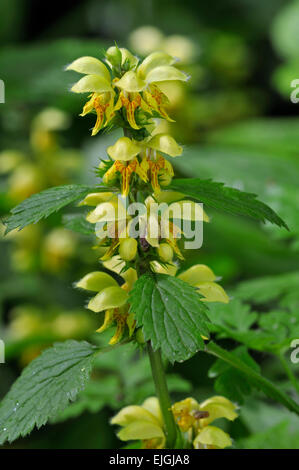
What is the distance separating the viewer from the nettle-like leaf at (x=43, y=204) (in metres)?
0.60

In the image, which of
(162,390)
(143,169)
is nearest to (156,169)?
(143,169)

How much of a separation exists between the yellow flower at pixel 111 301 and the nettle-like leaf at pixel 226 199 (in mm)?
127

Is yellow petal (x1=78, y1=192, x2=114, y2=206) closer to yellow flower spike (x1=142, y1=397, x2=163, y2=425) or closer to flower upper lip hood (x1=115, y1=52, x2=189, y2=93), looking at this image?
flower upper lip hood (x1=115, y1=52, x2=189, y2=93)

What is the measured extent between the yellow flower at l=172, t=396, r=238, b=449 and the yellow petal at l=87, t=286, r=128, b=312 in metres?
0.14

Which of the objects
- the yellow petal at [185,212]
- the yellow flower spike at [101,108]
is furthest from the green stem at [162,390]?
the yellow flower spike at [101,108]

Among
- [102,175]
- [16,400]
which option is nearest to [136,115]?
[102,175]

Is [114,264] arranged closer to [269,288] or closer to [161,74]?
[161,74]

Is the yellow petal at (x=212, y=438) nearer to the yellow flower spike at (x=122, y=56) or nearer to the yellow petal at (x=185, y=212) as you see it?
the yellow petal at (x=185, y=212)

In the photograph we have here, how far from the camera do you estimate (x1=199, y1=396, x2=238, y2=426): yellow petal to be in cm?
72

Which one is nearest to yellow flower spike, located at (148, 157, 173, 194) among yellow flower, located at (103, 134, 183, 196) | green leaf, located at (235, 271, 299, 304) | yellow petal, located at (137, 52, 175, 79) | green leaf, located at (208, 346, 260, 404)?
yellow flower, located at (103, 134, 183, 196)

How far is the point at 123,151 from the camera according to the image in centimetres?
62

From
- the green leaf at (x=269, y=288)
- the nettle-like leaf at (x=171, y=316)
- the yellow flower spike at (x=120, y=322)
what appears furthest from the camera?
the green leaf at (x=269, y=288)

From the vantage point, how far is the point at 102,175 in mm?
671
